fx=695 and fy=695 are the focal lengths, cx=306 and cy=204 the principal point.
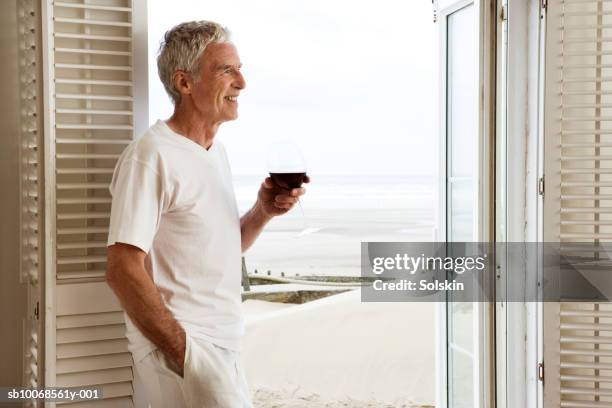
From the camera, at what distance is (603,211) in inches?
91.0

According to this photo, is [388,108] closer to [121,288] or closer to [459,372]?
[459,372]

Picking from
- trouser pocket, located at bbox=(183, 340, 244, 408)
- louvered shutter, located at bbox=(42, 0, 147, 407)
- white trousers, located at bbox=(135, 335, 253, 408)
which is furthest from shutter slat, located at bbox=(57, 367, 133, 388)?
trouser pocket, located at bbox=(183, 340, 244, 408)

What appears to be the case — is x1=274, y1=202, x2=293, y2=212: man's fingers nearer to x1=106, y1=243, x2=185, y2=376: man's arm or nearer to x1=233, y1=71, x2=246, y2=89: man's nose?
x1=233, y1=71, x2=246, y2=89: man's nose

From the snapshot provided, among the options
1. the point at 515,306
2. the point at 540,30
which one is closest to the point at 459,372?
the point at 515,306

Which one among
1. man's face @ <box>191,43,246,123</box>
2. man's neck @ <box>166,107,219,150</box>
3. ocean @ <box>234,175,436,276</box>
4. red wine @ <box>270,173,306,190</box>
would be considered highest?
man's face @ <box>191,43,246,123</box>

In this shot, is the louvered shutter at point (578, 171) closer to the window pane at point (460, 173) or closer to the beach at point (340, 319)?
the window pane at point (460, 173)

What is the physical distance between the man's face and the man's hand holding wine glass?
9.5 inches

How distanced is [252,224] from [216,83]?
44 cm

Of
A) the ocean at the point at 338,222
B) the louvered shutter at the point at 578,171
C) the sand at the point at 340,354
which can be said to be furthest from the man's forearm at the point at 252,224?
the ocean at the point at 338,222

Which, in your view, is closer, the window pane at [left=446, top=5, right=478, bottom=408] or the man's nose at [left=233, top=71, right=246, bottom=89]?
the man's nose at [left=233, top=71, right=246, bottom=89]

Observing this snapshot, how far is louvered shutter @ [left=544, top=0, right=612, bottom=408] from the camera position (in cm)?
229

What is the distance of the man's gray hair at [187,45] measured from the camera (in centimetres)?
195

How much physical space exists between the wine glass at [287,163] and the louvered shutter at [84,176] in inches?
19.1

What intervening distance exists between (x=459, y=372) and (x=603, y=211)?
1.02 m
